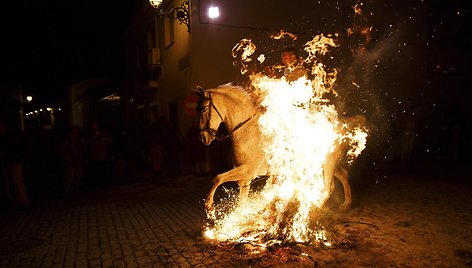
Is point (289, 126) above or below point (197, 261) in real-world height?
above

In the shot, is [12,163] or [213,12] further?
[213,12]

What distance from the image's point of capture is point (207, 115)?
19.3 ft

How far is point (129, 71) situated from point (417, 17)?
16.5 meters

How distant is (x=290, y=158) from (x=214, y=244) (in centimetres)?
181

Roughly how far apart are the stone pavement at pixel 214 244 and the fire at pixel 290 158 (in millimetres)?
403

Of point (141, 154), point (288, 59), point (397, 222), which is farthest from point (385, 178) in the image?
point (141, 154)

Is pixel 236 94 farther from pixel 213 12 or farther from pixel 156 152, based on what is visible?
pixel 156 152

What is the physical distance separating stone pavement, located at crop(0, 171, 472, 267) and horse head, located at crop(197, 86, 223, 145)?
1.72m

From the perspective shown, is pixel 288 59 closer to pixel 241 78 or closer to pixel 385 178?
pixel 385 178

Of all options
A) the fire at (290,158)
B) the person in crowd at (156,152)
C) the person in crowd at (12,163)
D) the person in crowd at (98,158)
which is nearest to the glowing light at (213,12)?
the person in crowd at (156,152)

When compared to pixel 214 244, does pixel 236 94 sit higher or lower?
higher

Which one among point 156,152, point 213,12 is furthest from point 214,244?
point 213,12

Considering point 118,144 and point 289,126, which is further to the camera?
point 118,144

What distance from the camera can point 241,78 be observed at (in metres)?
13.8
